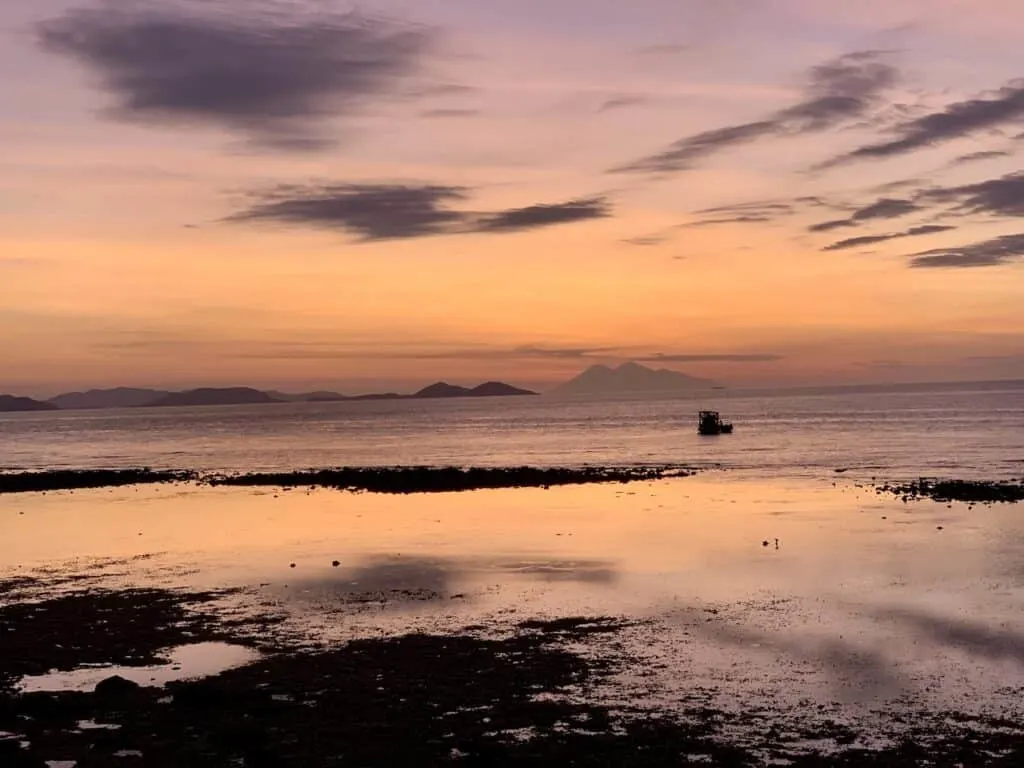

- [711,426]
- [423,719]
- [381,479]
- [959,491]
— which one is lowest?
[423,719]

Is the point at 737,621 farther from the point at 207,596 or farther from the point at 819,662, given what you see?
the point at 207,596

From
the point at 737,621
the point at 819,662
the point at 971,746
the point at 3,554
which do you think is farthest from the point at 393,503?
the point at 971,746

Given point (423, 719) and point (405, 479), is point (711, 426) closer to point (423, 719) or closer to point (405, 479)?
point (405, 479)

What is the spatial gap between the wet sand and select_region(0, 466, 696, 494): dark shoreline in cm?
2260

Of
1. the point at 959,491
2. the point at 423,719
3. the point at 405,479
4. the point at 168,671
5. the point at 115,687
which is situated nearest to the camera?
the point at 423,719

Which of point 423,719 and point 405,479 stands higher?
point 405,479

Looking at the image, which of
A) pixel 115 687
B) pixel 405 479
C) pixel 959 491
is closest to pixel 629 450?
pixel 405 479

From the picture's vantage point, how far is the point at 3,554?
38969mm

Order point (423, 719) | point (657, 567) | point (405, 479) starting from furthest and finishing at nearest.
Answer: point (405, 479) → point (657, 567) → point (423, 719)

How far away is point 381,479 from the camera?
71.3 metres

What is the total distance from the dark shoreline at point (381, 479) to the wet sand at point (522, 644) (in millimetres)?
22600

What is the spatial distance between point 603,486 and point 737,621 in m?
39.8

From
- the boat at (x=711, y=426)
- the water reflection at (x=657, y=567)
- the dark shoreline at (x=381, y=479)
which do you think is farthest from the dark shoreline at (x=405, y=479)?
the boat at (x=711, y=426)

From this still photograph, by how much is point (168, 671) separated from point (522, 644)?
755cm
